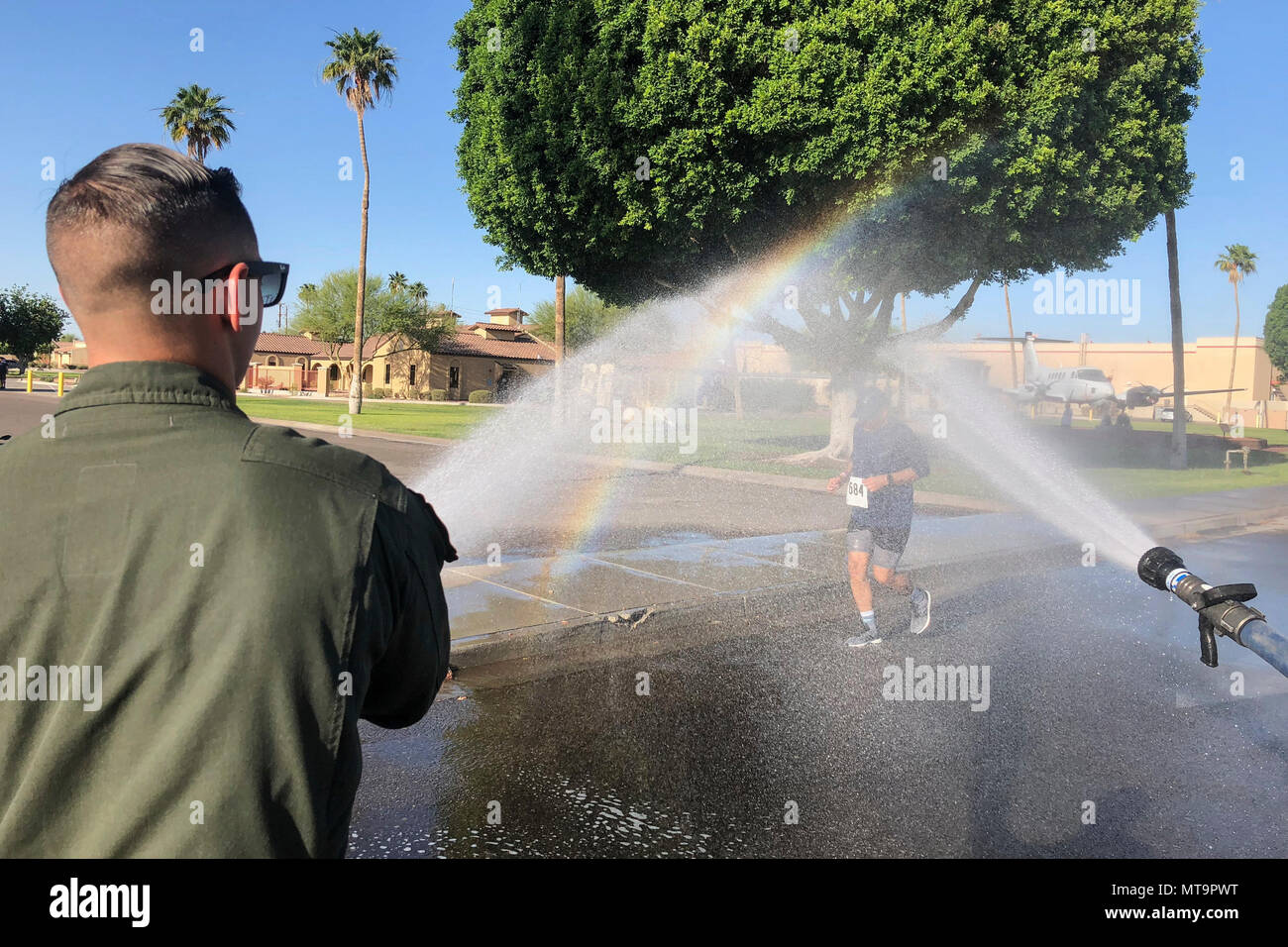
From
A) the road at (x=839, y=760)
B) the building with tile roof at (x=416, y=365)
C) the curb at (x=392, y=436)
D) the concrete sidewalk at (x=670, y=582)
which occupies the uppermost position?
the building with tile roof at (x=416, y=365)

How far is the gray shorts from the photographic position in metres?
6.98

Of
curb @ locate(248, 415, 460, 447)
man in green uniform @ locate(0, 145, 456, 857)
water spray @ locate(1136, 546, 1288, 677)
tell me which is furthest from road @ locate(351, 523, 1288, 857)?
curb @ locate(248, 415, 460, 447)

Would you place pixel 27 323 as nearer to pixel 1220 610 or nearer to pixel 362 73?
pixel 362 73

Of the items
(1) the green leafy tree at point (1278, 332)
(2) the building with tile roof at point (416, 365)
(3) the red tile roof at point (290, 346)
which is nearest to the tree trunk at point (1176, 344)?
(2) the building with tile roof at point (416, 365)

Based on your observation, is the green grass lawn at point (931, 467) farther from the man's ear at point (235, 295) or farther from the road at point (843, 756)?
the man's ear at point (235, 295)

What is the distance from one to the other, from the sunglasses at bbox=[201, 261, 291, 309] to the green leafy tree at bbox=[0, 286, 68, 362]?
212 ft

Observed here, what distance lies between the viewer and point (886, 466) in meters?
7.02

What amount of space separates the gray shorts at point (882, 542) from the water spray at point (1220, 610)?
4473mm

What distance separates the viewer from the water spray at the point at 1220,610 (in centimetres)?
197

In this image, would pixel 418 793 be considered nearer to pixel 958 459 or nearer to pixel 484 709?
pixel 484 709

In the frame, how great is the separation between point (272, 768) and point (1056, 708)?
5629mm

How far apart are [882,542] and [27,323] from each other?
6339 cm
